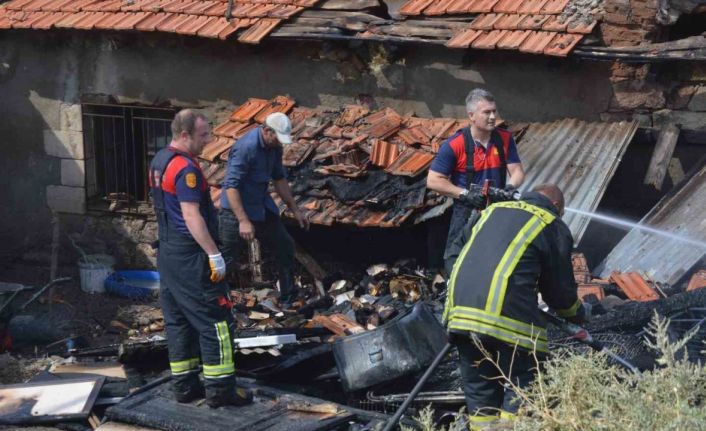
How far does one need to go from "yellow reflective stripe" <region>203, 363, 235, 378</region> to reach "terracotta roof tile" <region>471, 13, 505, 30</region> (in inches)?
185

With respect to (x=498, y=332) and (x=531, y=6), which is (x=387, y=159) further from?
(x=498, y=332)

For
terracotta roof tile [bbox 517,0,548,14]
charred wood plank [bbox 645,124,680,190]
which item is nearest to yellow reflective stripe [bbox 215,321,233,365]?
charred wood plank [bbox 645,124,680,190]

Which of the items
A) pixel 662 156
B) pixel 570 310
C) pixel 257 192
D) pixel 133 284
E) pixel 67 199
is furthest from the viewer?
pixel 67 199

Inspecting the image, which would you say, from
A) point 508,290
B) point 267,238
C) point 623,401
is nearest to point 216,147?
point 267,238

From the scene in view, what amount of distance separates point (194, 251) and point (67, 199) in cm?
616

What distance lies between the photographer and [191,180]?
20.1 feet

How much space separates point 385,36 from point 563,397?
6450mm

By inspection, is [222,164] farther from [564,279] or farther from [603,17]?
[564,279]

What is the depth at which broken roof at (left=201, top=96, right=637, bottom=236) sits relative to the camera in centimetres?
891

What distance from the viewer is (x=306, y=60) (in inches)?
416

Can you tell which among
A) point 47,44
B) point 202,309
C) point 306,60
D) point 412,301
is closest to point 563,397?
point 202,309

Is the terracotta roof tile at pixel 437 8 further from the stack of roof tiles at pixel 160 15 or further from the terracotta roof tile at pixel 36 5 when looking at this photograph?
the terracotta roof tile at pixel 36 5

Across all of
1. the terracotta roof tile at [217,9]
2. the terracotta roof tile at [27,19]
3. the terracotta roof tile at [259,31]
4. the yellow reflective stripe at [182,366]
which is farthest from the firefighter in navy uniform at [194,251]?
the terracotta roof tile at [27,19]

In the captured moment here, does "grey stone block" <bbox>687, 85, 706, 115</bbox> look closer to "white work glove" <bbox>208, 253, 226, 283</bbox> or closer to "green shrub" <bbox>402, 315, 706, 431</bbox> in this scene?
"white work glove" <bbox>208, 253, 226, 283</bbox>
